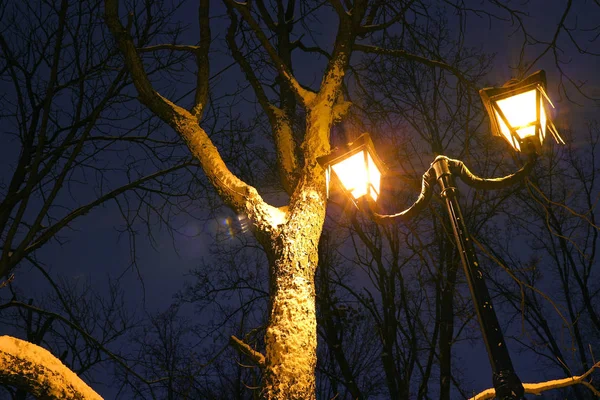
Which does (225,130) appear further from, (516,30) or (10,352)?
(10,352)

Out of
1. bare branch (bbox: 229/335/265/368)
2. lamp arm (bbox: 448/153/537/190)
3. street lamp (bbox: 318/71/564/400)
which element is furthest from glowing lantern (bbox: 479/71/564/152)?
bare branch (bbox: 229/335/265/368)

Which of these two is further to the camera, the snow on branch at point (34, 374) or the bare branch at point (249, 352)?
the bare branch at point (249, 352)

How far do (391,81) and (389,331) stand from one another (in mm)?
4765

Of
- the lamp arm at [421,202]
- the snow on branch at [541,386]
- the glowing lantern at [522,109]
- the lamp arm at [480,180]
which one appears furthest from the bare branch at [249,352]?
the glowing lantern at [522,109]

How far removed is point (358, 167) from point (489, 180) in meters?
0.88

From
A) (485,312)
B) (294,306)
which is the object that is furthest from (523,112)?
(294,306)

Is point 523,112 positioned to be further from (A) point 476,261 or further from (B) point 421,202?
(A) point 476,261

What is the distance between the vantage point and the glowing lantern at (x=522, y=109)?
2559 mm

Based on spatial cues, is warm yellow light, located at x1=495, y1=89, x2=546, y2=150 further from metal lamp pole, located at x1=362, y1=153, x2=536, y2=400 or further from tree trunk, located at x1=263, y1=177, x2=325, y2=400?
tree trunk, located at x1=263, y1=177, x2=325, y2=400

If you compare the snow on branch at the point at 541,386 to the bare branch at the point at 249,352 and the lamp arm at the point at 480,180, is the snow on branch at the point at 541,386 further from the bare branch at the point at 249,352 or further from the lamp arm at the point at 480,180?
the bare branch at the point at 249,352

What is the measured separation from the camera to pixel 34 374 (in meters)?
2.34

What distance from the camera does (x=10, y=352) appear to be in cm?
232

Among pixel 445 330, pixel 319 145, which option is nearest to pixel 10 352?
pixel 319 145

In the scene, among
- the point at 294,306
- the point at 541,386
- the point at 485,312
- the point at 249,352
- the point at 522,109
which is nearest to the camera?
the point at 485,312
